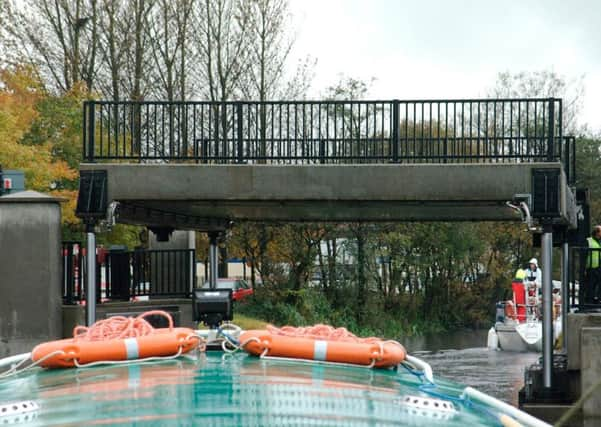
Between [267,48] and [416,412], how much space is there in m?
44.6

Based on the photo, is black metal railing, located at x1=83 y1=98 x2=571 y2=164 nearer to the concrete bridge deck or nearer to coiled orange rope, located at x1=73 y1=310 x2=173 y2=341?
the concrete bridge deck

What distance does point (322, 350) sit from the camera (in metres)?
6.95

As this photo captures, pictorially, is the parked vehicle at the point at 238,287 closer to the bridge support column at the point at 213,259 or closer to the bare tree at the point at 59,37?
the bare tree at the point at 59,37

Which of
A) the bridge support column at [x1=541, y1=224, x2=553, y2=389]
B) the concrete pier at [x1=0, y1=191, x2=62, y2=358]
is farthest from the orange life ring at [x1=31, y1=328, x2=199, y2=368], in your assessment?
the bridge support column at [x1=541, y1=224, x2=553, y2=389]

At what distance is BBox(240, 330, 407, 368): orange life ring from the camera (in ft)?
22.7

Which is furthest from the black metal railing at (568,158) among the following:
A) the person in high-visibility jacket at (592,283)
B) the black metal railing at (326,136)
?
the person in high-visibility jacket at (592,283)

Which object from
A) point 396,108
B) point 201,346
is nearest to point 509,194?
point 396,108

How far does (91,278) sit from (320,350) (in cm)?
1120

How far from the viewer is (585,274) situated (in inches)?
752

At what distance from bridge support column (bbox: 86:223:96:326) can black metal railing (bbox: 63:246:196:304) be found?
1.30 m

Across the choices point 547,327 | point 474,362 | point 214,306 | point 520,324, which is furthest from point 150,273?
point 520,324

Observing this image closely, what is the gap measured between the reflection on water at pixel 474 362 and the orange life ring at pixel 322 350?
16.0 meters

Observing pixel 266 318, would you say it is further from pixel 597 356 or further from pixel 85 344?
pixel 85 344

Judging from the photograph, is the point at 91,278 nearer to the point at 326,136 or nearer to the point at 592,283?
the point at 326,136
